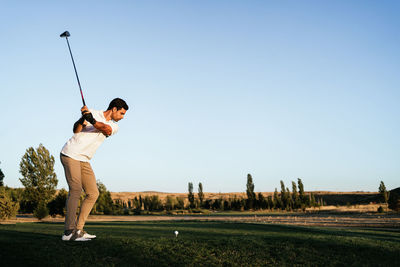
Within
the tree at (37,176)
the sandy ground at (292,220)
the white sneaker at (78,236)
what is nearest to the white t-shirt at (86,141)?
the white sneaker at (78,236)

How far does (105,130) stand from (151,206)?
79470 mm

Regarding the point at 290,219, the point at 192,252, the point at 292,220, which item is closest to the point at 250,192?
the point at 290,219

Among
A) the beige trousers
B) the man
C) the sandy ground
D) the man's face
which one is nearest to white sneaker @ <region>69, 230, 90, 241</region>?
the man

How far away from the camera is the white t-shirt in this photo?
6172mm

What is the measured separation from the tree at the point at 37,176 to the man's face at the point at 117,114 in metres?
54.7

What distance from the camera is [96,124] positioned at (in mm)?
6090

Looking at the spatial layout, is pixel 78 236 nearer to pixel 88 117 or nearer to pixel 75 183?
pixel 75 183

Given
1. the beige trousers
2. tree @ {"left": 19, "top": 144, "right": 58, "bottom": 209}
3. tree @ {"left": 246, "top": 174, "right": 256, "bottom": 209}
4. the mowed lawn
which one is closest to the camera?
the mowed lawn

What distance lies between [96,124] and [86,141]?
1.45 ft

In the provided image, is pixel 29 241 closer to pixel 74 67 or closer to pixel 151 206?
pixel 74 67

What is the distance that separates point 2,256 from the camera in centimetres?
495

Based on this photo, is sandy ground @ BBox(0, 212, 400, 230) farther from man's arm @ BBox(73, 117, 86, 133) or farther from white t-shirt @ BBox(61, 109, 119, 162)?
man's arm @ BBox(73, 117, 86, 133)

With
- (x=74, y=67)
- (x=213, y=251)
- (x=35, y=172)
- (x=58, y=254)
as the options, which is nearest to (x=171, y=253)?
(x=213, y=251)

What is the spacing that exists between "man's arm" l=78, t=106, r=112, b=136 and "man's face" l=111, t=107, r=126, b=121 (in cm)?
46
